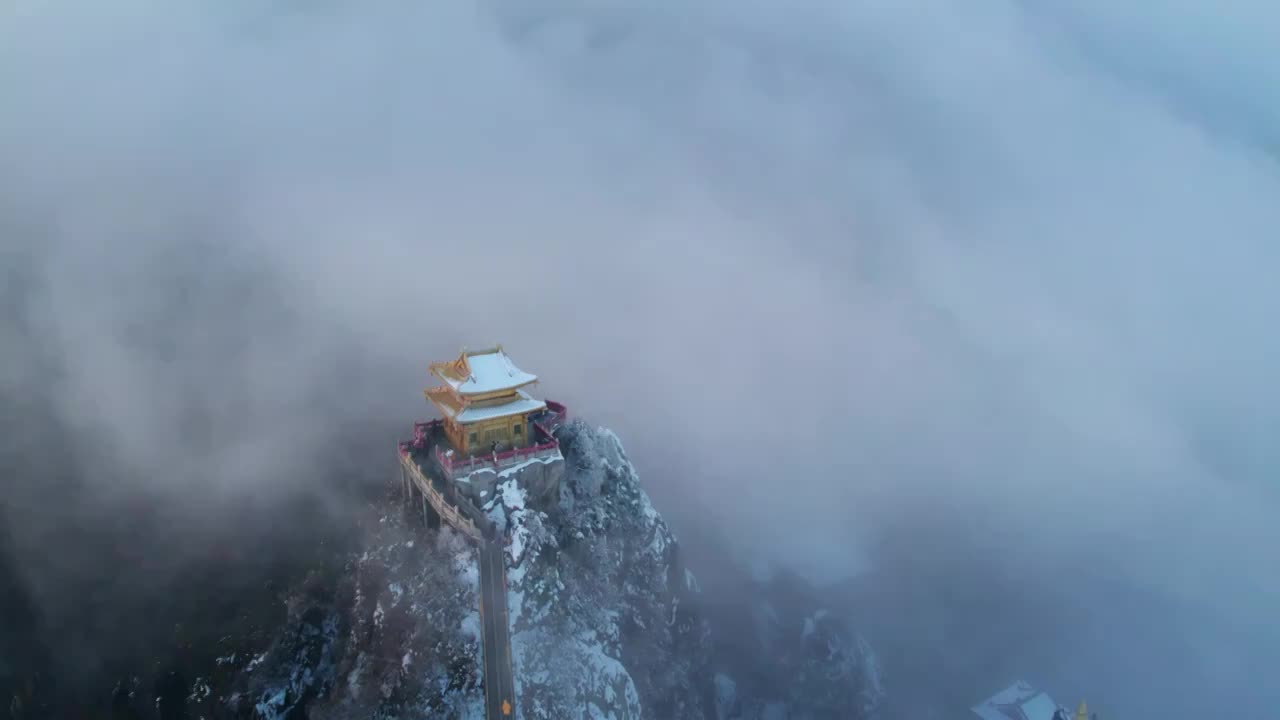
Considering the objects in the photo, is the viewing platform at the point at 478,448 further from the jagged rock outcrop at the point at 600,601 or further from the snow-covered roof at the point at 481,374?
the jagged rock outcrop at the point at 600,601

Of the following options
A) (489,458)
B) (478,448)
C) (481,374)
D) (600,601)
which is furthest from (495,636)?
(481,374)

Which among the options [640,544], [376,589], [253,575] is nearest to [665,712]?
[640,544]

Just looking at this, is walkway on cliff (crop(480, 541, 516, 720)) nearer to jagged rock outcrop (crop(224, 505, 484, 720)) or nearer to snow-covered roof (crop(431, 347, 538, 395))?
jagged rock outcrop (crop(224, 505, 484, 720))

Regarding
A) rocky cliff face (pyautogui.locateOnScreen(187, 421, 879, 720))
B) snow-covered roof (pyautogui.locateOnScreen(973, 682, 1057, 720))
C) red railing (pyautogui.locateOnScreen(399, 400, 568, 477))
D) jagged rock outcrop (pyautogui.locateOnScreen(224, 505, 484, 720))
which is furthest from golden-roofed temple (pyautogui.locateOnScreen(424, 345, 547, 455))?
snow-covered roof (pyautogui.locateOnScreen(973, 682, 1057, 720))

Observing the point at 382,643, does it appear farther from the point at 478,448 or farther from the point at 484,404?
the point at 484,404

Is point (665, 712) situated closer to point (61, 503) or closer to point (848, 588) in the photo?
point (848, 588)

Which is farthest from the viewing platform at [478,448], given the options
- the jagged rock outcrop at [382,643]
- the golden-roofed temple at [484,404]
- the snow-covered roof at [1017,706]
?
the snow-covered roof at [1017,706]
